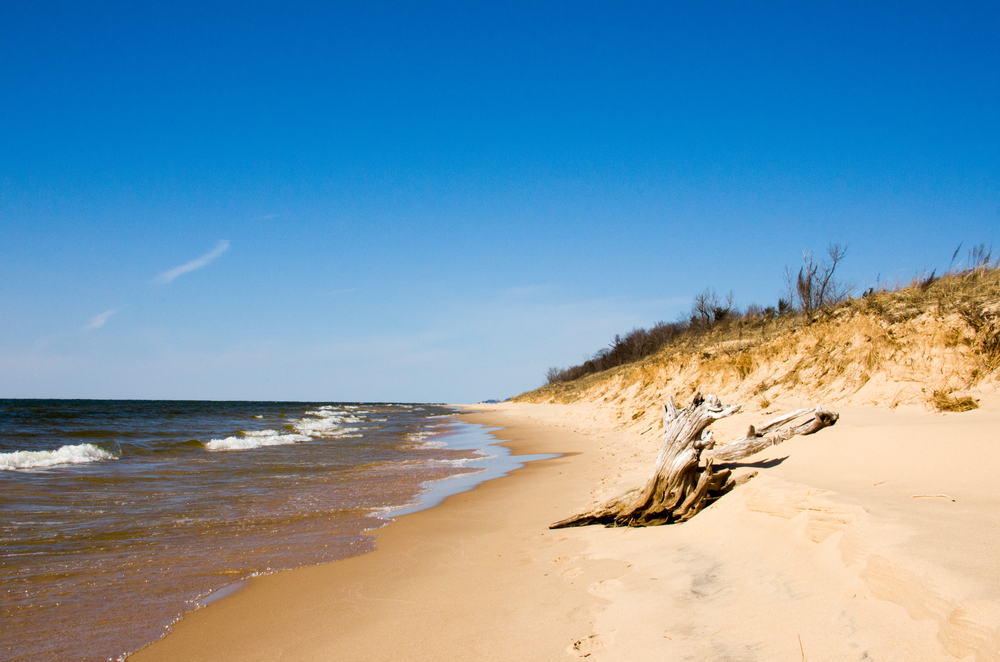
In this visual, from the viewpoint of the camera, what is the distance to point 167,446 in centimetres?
1783

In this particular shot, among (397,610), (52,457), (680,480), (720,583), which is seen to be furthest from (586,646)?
(52,457)

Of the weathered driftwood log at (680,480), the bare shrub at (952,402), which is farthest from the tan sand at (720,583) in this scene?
the bare shrub at (952,402)

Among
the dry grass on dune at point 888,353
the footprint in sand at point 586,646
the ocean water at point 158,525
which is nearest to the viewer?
the footprint in sand at point 586,646

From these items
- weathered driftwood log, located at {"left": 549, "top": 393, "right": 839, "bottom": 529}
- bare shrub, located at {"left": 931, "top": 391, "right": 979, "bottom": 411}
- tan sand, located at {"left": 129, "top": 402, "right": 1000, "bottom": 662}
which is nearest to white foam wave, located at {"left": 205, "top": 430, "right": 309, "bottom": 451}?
tan sand, located at {"left": 129, "top": 402, "right": 1000, "bottom": 662}

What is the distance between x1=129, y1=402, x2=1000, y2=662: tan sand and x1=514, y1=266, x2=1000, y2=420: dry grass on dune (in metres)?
2.11

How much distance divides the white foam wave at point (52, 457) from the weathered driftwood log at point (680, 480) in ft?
43.4

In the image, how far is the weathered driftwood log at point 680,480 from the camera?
18.2 feet

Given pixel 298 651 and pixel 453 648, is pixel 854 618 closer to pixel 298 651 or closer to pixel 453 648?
pixel 453 648

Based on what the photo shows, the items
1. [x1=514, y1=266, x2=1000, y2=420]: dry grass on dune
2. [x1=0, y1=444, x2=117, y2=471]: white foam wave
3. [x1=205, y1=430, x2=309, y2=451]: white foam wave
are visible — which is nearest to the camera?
[x1=514, y1=266, x2=1000, y2=420]: dry grass on dune

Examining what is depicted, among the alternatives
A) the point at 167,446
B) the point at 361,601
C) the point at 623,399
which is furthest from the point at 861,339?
the point at 167,446

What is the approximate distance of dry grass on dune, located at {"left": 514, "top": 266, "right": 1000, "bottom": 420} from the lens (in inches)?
325

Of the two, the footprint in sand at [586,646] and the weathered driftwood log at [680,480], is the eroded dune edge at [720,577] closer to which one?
the footprint in sand at [586,646]

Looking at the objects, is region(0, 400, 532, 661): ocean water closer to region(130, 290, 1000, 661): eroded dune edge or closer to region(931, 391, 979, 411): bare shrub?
region(130, 290, 1000, 661): eroded dune edge

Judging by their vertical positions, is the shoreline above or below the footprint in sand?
below
